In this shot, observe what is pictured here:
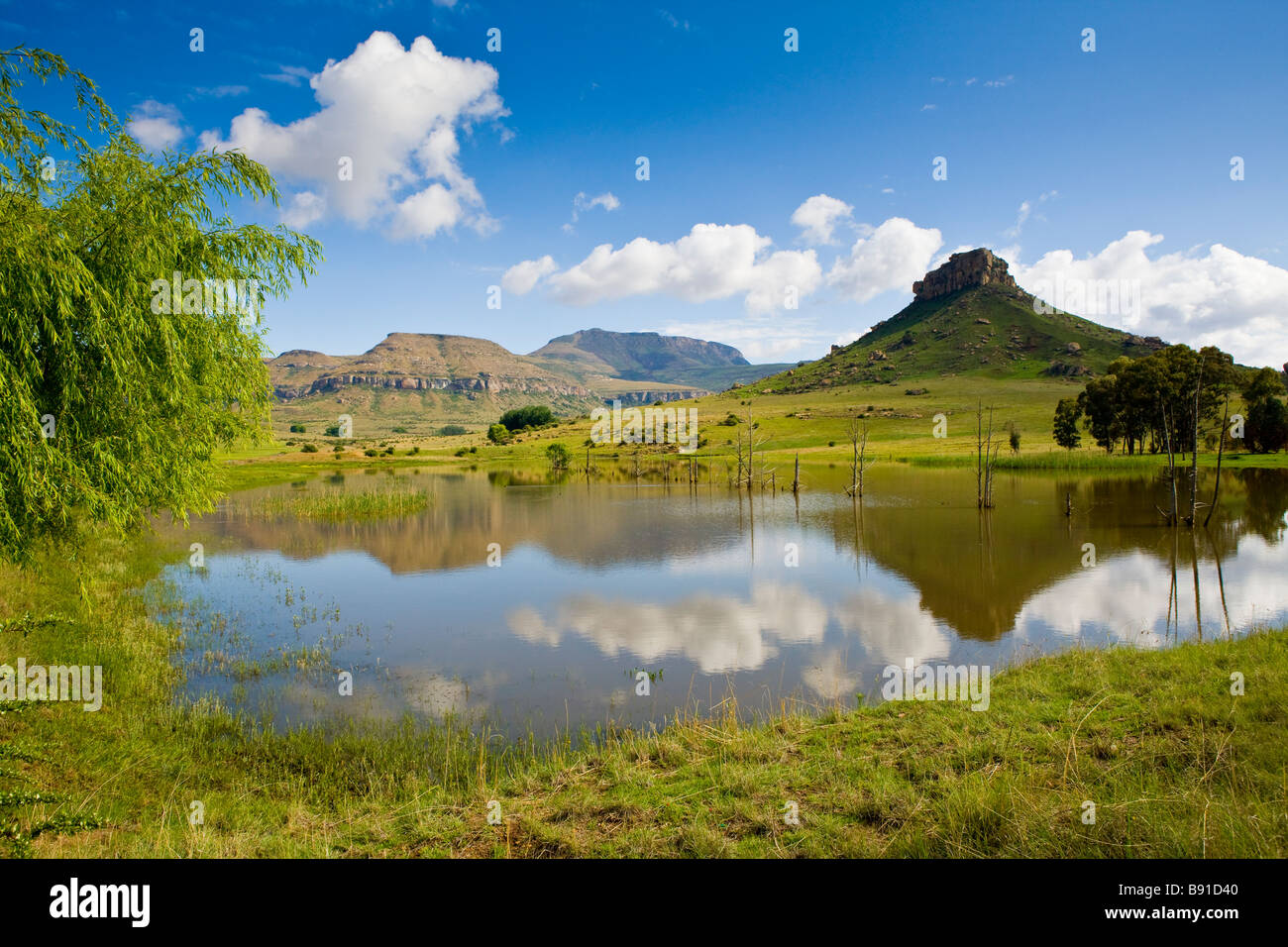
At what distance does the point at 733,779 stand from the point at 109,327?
10.6 metres

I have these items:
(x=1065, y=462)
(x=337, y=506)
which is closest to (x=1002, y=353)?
(x=1065, y=462)

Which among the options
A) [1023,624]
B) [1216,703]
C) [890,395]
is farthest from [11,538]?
[890,395]

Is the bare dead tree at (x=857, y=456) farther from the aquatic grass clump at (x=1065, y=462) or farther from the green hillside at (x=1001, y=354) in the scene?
the green hillside at (x=1001, y=354)

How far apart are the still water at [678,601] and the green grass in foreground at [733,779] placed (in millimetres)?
2029

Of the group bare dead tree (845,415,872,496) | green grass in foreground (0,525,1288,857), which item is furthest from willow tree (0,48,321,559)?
bare dead tree (845,415,872,496)

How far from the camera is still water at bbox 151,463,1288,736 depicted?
47.1 feet

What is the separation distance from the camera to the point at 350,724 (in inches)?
493

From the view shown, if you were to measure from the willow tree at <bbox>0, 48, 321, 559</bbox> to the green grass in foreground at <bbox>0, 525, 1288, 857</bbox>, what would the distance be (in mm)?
1965

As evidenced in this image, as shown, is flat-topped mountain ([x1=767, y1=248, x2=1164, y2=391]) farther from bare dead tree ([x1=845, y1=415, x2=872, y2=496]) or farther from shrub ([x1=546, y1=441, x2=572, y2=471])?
shrub ([x1=546, y1=441, x2=572, y2=471])

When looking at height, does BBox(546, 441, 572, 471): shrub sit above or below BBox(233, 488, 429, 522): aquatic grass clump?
above

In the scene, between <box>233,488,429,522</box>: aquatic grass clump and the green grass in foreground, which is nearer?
the green grass in foreground

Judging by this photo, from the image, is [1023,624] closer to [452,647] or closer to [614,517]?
[452,647]

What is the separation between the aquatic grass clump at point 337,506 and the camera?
47.1m

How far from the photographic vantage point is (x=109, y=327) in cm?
905
